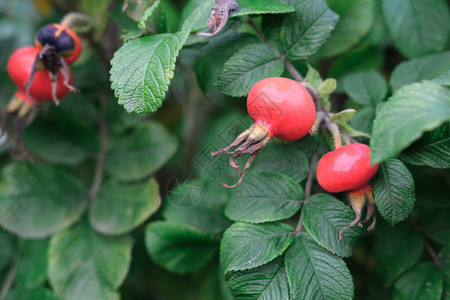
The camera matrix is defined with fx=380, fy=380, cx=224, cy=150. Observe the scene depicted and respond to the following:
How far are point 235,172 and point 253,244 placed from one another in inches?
12.3

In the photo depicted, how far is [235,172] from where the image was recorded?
3.77 feet

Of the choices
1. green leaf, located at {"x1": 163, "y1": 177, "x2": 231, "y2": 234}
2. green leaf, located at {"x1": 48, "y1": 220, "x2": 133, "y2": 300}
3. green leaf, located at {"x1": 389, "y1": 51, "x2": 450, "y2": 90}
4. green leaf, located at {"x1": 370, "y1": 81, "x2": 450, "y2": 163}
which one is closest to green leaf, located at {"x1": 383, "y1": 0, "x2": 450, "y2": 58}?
green leaf, located at {"x1": 389, "y1": 51, "x2": 450, "y2": 90}

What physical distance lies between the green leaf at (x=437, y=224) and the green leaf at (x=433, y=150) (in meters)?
0.33

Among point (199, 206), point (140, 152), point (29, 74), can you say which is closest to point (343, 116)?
point (199, 206)

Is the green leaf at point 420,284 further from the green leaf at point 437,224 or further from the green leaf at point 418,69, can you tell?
the green leaf at point 418,69

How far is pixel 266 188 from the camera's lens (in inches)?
38.2

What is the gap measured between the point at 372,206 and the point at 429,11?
32.1 inches

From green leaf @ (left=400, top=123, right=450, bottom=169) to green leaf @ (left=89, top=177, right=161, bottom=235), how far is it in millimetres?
760

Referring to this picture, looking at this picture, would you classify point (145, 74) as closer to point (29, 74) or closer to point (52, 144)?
point (29, 74)

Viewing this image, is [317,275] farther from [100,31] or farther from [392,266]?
[100,31]

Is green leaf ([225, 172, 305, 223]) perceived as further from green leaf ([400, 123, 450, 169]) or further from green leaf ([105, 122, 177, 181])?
green leaf ([105, 122, 177, 181])

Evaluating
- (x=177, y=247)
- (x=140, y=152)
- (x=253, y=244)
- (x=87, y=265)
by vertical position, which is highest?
(x=253, y=244)

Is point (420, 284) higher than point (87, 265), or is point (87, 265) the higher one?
point (420, 284)

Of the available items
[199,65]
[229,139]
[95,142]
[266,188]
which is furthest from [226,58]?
[95,142]
